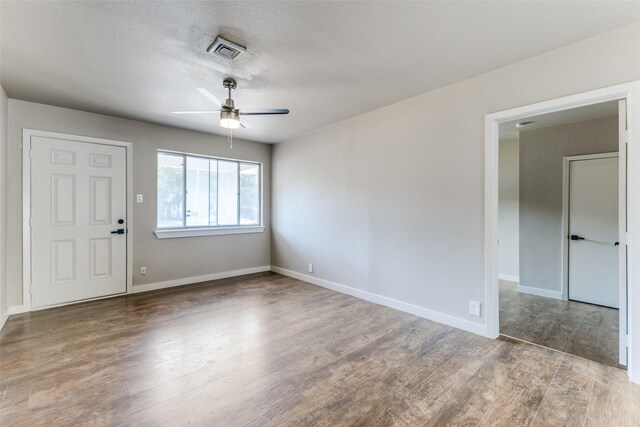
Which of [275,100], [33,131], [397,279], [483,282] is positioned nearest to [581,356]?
[483,282]

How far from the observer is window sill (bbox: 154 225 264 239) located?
4.56 metres

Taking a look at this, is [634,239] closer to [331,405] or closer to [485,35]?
[485,35]

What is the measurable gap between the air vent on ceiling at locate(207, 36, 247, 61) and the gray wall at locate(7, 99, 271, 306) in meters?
2.71

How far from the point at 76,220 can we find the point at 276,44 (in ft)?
11.9

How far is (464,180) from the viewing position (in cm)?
301

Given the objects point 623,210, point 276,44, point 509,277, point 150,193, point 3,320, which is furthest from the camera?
point 509,277

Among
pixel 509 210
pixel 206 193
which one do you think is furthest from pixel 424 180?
pixel 206 193

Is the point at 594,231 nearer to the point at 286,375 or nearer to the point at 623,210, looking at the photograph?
the point at 623,210

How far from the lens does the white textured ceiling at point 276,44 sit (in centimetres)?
190

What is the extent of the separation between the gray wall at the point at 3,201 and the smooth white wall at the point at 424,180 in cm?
380

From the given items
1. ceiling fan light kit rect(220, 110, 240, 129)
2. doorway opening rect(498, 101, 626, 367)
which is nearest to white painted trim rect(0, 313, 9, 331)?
ceiling fan light kit rect(220, 110, 240, 129)

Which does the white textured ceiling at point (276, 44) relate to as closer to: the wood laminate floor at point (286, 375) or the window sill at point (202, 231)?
the window sill at point (202, 231)

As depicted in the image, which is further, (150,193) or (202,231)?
(202,231)

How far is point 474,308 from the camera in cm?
292
